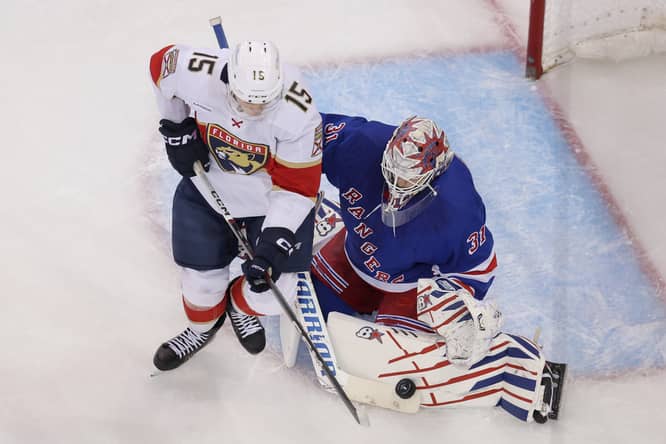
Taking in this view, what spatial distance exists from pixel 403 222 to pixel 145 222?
1.42m

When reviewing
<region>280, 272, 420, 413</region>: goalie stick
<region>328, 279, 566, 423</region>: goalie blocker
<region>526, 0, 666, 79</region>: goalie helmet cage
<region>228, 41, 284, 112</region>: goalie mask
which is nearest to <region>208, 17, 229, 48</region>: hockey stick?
<region>228, 41, 284, 112</region>: goalie mask

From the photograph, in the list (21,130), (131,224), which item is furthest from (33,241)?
(21,130)

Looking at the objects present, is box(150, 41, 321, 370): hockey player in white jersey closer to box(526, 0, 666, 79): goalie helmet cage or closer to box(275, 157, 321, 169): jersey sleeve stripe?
box(275, 157, 321, 169): jersey sleeve stripe

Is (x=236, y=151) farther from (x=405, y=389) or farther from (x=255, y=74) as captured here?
(x=405, y=389)

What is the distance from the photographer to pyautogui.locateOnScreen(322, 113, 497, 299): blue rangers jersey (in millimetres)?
2982

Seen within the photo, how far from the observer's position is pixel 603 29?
452 centimetres

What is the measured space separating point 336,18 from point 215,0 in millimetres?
701

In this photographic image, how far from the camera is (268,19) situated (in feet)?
16.3

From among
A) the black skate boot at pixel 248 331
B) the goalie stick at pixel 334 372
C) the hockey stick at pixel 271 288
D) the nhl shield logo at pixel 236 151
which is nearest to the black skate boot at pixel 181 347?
the black skate boot at pixel 248 331

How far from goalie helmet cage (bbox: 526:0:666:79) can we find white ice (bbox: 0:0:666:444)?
0.08m

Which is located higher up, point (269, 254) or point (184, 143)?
point (184, 143)

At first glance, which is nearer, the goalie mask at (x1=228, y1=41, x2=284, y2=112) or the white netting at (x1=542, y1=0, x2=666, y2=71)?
the goalie mask at (x1=228, y1=41, x2=284, y2=112)

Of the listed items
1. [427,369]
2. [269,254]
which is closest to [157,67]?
[269,254]

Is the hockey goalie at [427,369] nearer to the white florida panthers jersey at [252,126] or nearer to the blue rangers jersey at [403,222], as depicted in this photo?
the blue rangers jersey at [403,222]
